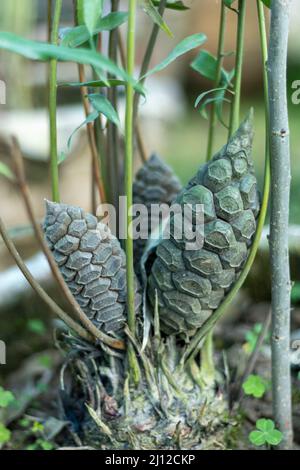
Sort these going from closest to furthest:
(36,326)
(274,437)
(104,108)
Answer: (104,108) → (274,437) → (36,326)

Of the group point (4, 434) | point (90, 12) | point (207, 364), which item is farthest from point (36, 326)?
point (90, 12)

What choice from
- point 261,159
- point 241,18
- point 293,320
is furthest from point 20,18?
point 241,18

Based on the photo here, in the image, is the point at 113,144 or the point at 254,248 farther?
the point at 113,144

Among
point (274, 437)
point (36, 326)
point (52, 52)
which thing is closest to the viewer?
point (52, 52)

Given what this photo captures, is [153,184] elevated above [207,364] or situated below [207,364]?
above

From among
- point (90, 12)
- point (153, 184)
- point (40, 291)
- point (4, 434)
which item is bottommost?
point (4, 434)

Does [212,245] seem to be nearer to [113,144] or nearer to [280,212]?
[280,212]

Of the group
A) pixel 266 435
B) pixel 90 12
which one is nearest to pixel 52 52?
pixel 90 12

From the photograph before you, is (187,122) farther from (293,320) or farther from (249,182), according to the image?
(249,182)
